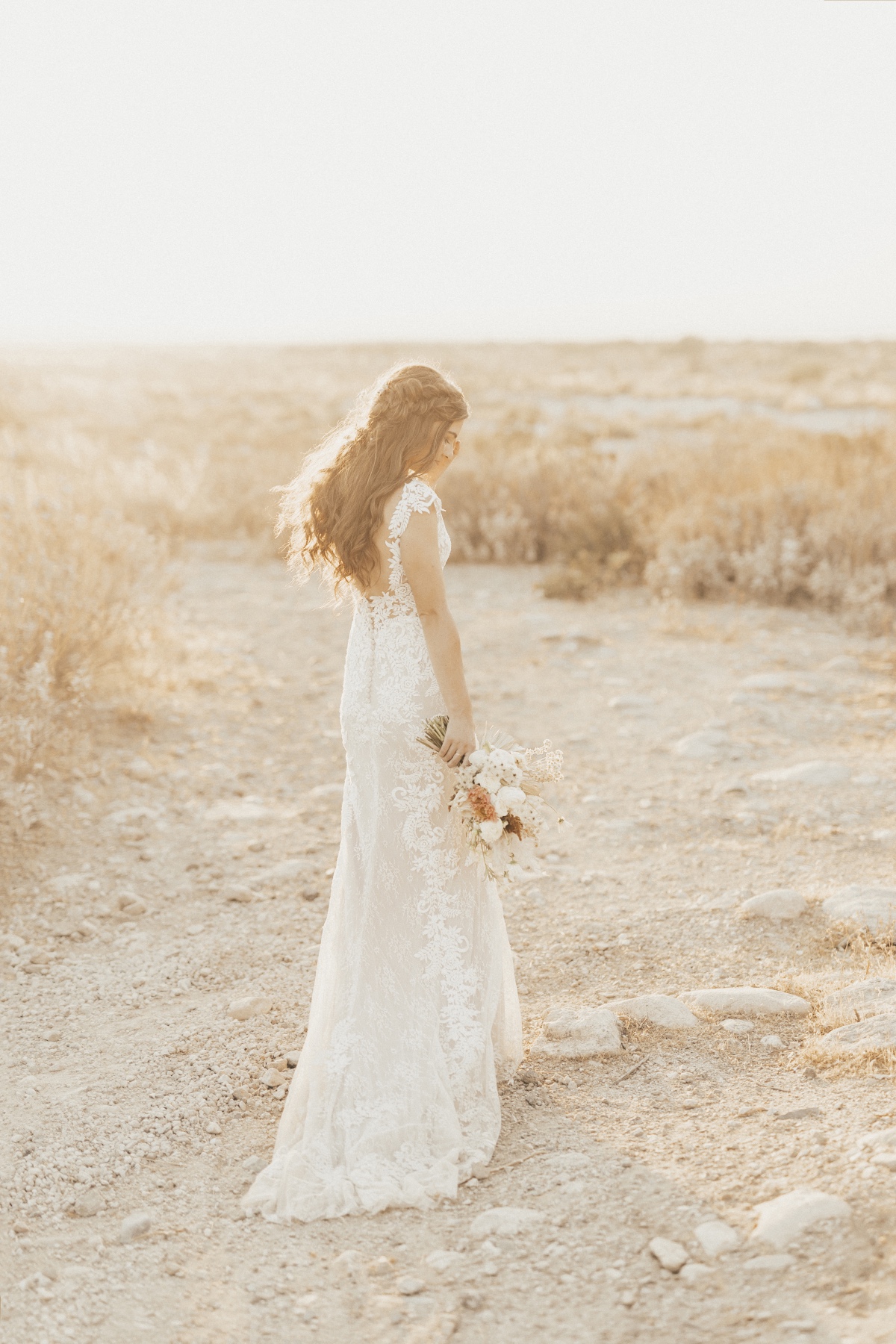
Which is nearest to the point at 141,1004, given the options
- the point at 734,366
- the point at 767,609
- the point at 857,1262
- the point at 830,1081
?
the point at 830,1081

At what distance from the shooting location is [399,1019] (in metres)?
3.43

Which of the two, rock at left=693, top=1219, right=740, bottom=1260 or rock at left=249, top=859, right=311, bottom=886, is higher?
rock at left=693, top=1219, right=740, bottom=1260

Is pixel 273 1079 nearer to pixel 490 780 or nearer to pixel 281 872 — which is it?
pixel 490 780

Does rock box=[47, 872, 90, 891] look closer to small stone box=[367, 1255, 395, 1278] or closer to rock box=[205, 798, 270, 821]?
rock box=[205, 798, 270, 821]

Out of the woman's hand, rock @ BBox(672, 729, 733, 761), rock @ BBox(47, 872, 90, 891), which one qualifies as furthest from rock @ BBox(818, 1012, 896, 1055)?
rock @ BBox(47, 872, 90, 891)

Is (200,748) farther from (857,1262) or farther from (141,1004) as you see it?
(857,1262)

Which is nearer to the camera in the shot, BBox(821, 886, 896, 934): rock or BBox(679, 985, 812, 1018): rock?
BBox(679, 985, 812, 1018): rock

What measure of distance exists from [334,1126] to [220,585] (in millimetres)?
8400

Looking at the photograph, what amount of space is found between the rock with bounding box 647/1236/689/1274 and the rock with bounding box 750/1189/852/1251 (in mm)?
166

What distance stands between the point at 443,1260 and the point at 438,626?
160cm

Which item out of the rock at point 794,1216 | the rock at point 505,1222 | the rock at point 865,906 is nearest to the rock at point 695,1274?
the rock at point 794,1216

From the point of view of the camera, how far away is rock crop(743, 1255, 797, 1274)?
259 centimetres

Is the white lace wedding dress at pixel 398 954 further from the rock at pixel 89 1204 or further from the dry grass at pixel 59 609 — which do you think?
the dry grass at pixel 59 609

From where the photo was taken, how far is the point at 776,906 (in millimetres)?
4676
